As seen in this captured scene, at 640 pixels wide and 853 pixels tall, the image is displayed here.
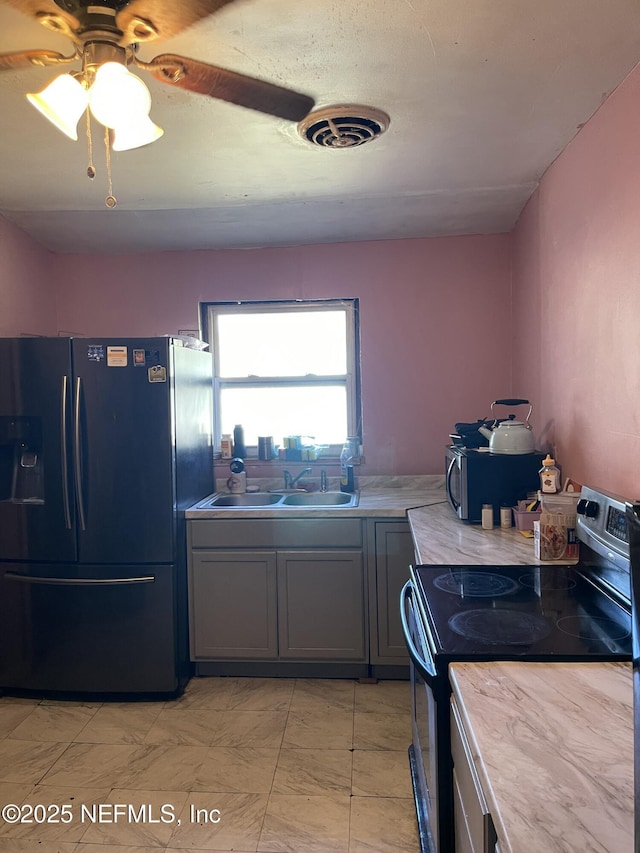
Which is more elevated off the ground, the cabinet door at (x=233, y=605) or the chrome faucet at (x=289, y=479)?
the chrome faucet at (x=289, y=479)

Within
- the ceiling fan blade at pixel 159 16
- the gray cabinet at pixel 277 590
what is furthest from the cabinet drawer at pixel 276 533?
the ceiling fan blade at pixel 159 16

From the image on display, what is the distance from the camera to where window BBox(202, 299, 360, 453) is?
3422 millimetres

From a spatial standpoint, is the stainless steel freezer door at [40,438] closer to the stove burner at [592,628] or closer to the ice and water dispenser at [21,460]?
the ice and water dispenser at [21,460]

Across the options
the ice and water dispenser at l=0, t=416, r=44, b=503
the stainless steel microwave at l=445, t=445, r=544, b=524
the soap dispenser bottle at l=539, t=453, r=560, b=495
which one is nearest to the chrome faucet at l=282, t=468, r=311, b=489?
the stainless steel microwave at l=445, t=445, r=544, b=524

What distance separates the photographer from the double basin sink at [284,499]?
3.18m

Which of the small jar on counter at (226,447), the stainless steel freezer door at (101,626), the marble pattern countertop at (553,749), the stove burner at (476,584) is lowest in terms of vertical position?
the stainless steel freezer door at (101,626)

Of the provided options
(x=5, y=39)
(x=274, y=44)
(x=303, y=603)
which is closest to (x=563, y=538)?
(x=303, y=603)

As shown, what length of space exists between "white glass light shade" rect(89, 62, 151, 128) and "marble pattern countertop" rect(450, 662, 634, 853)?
1.47 meters

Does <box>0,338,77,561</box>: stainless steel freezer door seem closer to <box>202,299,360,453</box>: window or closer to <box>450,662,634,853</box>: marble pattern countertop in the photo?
<box>202,299,360,453</box>: window

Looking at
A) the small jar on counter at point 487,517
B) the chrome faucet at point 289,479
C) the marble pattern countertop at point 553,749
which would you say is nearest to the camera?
the marble pattern countertop at point 553,749

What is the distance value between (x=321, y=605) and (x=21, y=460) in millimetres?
1641

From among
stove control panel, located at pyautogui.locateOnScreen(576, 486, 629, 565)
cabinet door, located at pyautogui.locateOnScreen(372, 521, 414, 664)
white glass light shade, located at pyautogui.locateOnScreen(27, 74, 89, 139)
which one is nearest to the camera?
white glass light shade, located at pyautogui.locateOnScreen(27, 74, 89, 139)

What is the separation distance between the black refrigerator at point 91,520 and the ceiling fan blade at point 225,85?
128cm

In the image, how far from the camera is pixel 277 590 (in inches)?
111
